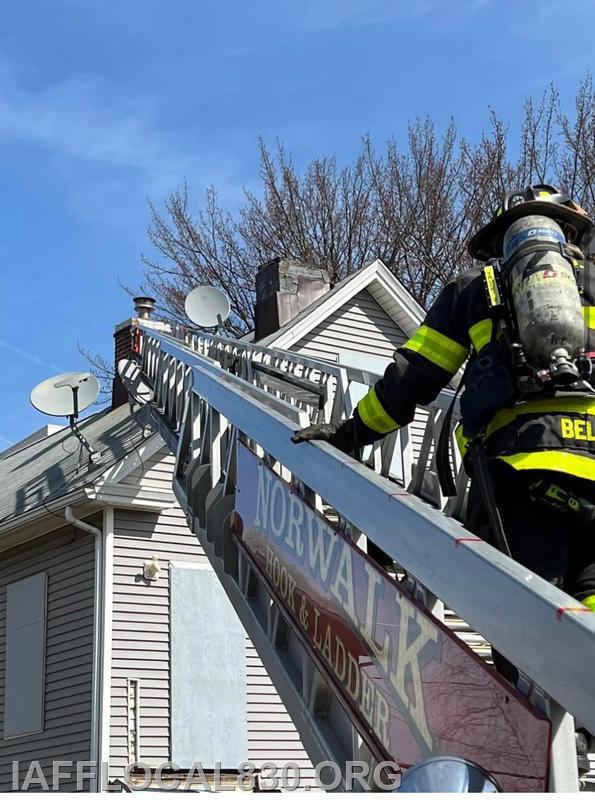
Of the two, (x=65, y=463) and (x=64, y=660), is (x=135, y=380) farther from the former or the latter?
(x=64, y=660)

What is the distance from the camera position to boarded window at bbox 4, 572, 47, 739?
12.1m

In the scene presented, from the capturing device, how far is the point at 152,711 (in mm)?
11156

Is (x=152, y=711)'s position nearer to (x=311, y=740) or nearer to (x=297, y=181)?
(x=311, y=740)

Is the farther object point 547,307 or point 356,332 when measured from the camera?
point 356,332

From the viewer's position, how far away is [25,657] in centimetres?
1246

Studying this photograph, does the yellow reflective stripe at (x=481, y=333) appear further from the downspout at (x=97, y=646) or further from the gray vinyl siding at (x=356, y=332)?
the gray vinyl siding at (x=356, y=332)

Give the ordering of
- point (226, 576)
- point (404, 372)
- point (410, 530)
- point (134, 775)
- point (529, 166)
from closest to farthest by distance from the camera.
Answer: point (410, 530) → point (404, 372) → point (226, 576) → point (134, 775) → point (529, 166)

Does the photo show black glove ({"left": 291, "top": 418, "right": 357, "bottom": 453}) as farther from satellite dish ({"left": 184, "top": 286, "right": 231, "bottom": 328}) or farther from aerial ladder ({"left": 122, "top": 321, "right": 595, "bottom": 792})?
satellite dish ({"left": 184, "top": 286, "right": 231, "bottom": 328})

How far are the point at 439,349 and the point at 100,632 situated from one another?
28.1ft

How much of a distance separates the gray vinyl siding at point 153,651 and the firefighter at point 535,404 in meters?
8.65

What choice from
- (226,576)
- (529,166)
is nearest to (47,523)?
(226,576)

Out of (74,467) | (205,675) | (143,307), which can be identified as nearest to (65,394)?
(74,467)

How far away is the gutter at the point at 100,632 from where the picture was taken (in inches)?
422

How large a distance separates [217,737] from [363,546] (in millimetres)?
8699
